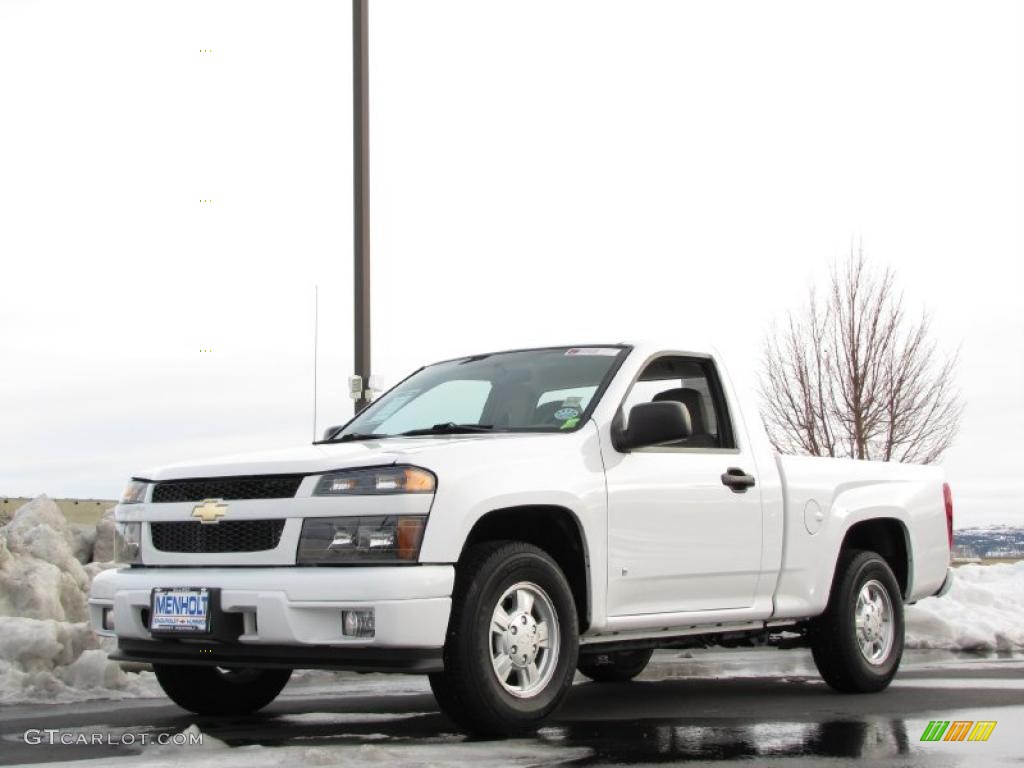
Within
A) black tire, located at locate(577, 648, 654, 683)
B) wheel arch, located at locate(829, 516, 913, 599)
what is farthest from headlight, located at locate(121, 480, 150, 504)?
wheel arch, located at locate(829, 516, 913, 599)

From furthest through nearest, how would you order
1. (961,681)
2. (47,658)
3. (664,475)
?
(961,681) < (47,658) < (664,475)

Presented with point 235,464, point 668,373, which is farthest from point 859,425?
point 235,464

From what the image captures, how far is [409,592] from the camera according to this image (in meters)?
6.72

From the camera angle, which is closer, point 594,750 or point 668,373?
point 594,750

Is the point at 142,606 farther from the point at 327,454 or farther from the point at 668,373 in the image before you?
the point at 668,373

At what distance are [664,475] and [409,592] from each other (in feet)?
6.19

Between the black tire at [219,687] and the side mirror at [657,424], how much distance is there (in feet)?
8.05

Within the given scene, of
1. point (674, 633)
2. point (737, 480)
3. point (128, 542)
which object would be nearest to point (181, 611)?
point (128, 542)

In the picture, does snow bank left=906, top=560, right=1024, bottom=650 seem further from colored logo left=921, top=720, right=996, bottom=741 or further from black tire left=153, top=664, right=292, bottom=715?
black tire left=153, top=664, right=292, bottom=715

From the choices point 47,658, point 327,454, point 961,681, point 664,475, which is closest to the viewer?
point 327,454

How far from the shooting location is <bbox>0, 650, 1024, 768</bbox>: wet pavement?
22.1 ft

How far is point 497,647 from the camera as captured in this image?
712 cm

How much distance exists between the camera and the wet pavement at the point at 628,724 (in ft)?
22.1

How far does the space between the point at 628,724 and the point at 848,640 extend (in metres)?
2.03
